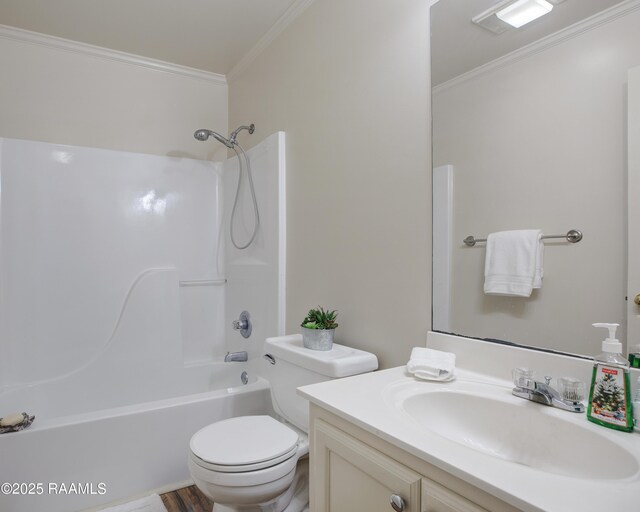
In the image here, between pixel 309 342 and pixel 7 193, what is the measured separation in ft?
6.62

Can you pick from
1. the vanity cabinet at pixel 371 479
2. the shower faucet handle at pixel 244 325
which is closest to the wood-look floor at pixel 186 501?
the shower faucet handle at pixel 244 325

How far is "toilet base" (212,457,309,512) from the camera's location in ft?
5.17

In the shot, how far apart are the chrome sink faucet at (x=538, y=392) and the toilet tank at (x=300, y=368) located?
1.93ft

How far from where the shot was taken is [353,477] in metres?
0.93

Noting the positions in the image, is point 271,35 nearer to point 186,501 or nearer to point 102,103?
point 102,103

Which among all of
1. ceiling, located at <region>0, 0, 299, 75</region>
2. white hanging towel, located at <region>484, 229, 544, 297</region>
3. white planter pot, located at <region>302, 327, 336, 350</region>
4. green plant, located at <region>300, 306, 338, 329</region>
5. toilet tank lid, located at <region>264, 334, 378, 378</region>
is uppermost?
ceiling, located at <region>0, 0, 299, 75</region>

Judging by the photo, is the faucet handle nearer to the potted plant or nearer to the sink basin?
the sink basin

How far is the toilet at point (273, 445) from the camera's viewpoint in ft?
4.43

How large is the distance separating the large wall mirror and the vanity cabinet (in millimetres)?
531

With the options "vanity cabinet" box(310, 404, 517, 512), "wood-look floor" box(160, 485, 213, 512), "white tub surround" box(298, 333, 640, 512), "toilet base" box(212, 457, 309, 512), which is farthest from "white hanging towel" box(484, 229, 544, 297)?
"wood-look floor" box(160, 485, 213, 512)

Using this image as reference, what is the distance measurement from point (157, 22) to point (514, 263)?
233 cm

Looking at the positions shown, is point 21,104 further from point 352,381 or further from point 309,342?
point 352,381

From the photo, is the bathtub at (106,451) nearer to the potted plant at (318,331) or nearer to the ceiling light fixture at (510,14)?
the potted plant at (318,331)

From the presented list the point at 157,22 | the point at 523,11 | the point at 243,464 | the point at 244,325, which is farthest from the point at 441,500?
the point at 157,22
